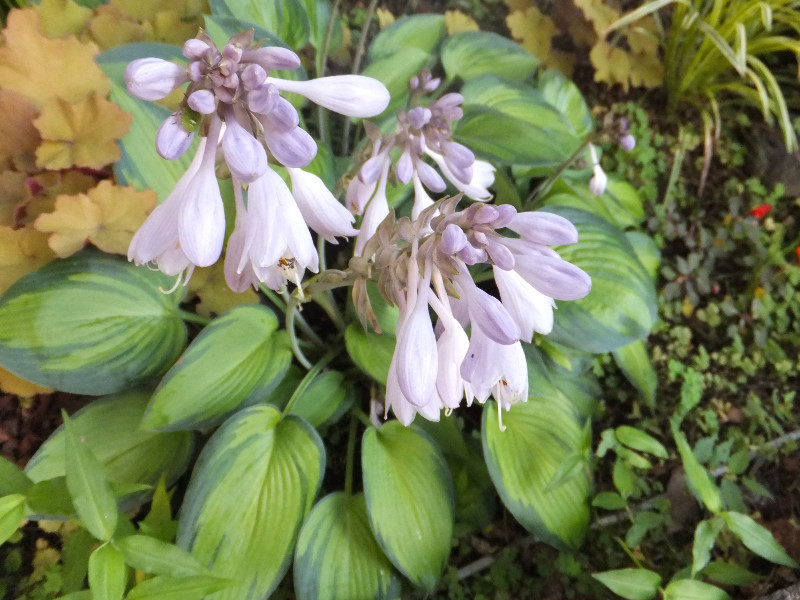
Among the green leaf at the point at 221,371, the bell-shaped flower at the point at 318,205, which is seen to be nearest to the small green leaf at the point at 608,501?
the green leaf at the point at 221,371

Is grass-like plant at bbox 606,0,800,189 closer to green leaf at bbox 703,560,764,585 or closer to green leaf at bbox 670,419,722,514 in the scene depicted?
green leaf at bbox 670,419,722,514

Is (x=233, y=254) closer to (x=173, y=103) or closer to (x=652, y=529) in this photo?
(x=173, y=103)

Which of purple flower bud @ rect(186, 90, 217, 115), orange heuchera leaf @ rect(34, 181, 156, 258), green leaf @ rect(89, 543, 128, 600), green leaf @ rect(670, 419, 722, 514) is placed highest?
purple flower bud @ rect(186, 90, 217, 115)

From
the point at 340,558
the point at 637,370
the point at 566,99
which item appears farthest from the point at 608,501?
the point at 566,99

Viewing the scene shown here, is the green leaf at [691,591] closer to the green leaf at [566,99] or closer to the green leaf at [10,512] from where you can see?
the green leaf at [10,512]

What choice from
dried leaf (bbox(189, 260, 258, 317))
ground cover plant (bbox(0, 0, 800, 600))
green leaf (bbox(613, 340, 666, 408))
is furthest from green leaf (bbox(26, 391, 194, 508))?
green leaf (bbox(613, 340, 666, 408))

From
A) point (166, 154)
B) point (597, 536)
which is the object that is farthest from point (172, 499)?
point (597, 536)
